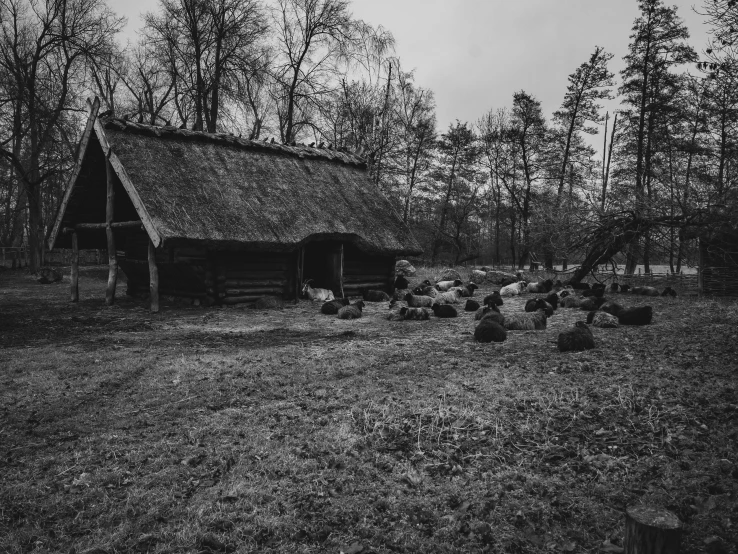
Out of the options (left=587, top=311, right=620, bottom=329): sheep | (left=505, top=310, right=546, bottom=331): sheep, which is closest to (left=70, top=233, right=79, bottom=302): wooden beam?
(left=505, top=310, right=546, bottom=331): sheep

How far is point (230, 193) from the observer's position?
518 inches

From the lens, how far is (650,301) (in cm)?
1338

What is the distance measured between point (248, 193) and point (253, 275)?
241 cm

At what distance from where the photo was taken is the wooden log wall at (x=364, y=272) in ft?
51.1

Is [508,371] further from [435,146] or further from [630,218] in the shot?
[435,146]

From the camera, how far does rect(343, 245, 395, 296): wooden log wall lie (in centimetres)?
1557

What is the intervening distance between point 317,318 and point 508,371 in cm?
598

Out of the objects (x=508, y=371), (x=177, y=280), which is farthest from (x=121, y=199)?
(x=508, y=371)

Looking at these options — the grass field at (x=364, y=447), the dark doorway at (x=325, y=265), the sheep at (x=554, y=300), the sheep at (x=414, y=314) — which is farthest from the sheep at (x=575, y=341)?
the dark doorway at (x=325, y=265)

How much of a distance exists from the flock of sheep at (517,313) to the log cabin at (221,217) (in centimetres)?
135

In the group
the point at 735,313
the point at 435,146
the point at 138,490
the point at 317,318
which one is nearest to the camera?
the point at 138,490

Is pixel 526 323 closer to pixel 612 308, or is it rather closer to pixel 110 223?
pixel 612 308

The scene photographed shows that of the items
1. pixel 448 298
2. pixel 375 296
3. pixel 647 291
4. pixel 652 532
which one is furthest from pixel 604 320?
pixel 652 532

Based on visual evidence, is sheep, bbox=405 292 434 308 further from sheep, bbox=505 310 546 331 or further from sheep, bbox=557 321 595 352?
sheep, bbox=557 321 595 352
